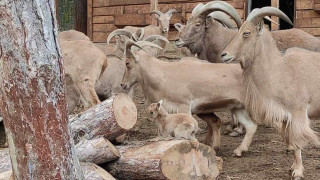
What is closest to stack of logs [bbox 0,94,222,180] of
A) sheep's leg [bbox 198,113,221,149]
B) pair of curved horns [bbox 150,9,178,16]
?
sheep's leg [bbox 198,113,221,149]

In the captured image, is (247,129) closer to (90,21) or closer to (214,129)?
(214,129)

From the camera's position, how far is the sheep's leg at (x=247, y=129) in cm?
687

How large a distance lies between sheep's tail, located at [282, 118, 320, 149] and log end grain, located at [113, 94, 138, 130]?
1.67 m

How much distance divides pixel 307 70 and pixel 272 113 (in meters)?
0.60

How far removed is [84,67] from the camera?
25.1 ft

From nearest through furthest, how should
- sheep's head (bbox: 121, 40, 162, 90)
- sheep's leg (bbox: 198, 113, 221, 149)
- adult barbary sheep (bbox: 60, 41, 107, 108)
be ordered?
1. sheep's leg (bbox: 198, 113, 221, 149)
2. sheep's head (bbox: 121, 40, 162, 90)
3. adult barbary sheep (bbox: 60, 41, 107, 108)

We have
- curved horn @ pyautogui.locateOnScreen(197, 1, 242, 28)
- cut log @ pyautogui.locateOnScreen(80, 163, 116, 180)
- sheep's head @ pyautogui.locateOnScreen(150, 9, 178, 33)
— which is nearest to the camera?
cut log @ pyautogui.locateOnScreen(80, 163, 116, 180)

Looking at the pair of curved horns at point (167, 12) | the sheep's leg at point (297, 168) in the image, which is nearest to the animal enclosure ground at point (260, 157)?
the sheep's leg at point (297, 168)

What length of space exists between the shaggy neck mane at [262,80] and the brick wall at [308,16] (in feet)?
19.7

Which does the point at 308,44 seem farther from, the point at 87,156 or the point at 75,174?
the point at 75,174

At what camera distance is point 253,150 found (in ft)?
23.5

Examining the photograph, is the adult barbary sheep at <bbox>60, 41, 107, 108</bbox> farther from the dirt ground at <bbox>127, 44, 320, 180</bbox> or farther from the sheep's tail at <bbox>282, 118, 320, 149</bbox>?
the sheep's tail at <bbox>282, 118, 320, 149</bbox>

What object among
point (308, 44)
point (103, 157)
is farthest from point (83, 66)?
point (308, 44)

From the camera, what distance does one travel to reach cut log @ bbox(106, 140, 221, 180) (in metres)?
4.77
